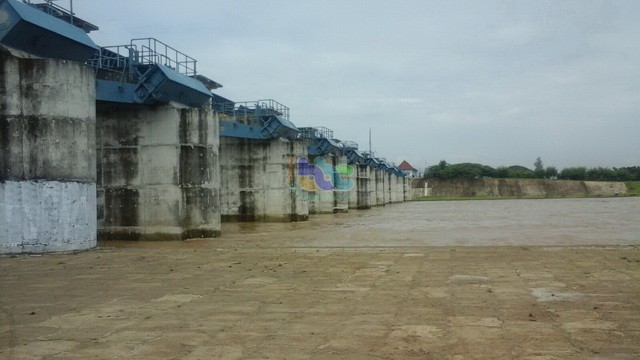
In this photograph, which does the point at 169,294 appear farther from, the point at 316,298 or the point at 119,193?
the point at 119,193

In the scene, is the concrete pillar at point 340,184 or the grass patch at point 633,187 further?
the grass patch at point 633,187

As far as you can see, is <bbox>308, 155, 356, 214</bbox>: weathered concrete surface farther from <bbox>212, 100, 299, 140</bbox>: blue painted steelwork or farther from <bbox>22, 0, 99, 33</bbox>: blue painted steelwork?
<bbox>22, 0, 99, 33</bbox>: blue painted steelwork

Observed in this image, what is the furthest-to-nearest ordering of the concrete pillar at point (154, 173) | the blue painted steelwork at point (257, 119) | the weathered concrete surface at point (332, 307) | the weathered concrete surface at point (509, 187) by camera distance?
the weathered concrete surface at point (509, 187) → the blue painted steelwork at point (257, 119) → the concrete pillar at point (154, 173) → the weathered concrete surface at point (332, 307)

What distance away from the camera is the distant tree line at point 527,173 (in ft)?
490

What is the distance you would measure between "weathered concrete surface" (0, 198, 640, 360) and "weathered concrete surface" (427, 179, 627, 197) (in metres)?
138

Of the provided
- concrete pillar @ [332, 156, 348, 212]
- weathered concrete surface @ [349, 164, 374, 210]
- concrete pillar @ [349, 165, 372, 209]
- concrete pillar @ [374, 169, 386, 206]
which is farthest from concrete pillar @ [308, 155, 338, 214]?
concrete pillar @ [374, 169, 386, 206]

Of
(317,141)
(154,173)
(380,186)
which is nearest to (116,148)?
(154,173)

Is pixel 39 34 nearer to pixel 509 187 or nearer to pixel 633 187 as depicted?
pixel 509 187

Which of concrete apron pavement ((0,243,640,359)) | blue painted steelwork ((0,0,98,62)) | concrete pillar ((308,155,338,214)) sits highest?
blue painted steelwork ((0,0,98,62))

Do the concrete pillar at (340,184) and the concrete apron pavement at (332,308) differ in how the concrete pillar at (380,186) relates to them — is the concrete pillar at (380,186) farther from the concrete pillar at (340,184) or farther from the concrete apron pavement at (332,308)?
the concrete apron pavement at (332,308)

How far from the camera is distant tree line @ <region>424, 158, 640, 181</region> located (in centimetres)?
14938
